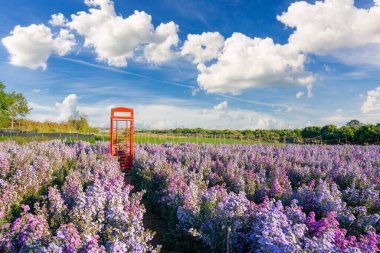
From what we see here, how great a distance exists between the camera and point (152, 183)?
1045 cm

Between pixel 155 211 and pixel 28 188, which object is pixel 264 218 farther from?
pixel 28 188

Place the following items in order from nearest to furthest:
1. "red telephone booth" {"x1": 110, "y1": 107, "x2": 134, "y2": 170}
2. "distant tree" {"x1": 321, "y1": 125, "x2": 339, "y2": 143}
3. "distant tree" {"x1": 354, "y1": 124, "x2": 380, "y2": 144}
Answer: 1. "red telephone booth" {"x1": 110, "y1": 107, "x2": 134, "y2": 170}
2. "distant tree" {"x1": 354, "y1": 124, "x2": 380, "y2": 144}
3. "distant tree" {"x1": 321, "y1": 125, "x2": 339, "y2": 143}

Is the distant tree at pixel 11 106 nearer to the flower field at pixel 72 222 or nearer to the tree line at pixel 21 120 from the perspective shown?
the tree line at pixel 21 120

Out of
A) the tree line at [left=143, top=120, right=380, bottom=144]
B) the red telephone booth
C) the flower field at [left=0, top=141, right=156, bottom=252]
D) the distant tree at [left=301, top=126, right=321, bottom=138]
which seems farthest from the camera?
the distant tree at [left=301, top=126, right=321, bottom=138]

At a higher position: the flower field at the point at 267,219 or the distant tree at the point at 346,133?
the distant tree at the point at 346,133

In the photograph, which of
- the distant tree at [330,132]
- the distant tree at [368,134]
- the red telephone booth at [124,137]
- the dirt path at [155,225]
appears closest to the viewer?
the dirt path at [155,225]

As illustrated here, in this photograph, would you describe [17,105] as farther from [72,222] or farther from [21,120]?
[72,222]

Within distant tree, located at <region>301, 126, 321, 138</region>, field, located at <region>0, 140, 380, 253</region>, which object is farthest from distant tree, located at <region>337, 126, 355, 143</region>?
field, located at <region>0, 140, 380, 253</region>

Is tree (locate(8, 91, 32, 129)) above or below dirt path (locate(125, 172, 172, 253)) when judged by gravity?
above

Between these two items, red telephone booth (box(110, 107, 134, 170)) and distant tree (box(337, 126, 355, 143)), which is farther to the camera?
distant tree (box(337, 126, 355, 143))

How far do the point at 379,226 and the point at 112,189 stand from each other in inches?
236

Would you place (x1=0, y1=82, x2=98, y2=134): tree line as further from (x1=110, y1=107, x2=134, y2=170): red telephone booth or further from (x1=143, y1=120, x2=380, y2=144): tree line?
(x1=110, y1=107, x2=134, y2=170): red telephone booth

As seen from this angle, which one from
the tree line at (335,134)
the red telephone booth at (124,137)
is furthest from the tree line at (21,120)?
the red telephone booth at (124,137)

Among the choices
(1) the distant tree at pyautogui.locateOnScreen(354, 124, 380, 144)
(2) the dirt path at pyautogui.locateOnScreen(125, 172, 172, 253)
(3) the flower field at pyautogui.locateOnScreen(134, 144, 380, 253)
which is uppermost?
(1) the distant tree at pyautogui.locateOnScreen(354, 124, 380, 144)
